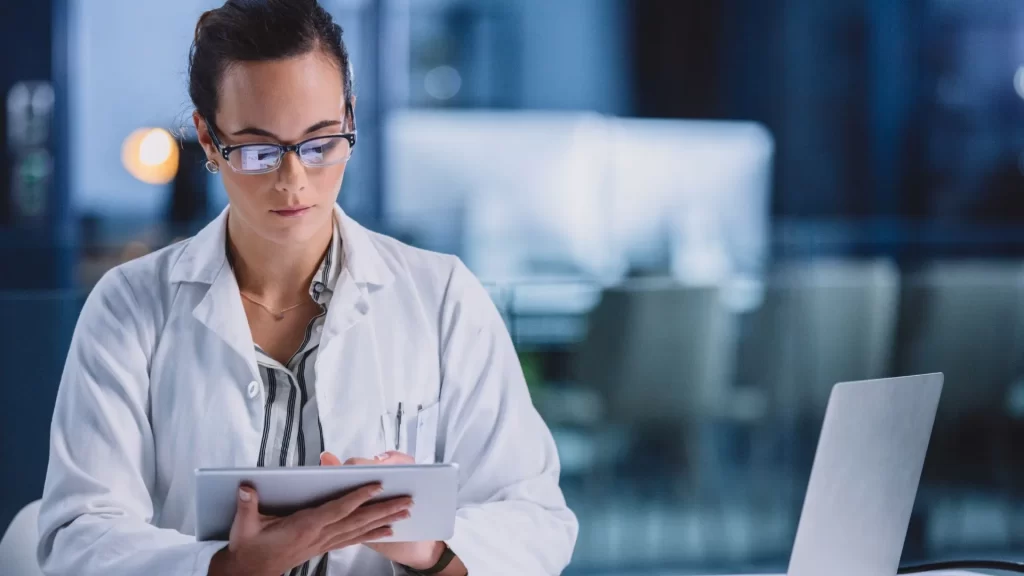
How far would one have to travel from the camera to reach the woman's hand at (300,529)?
1255mm

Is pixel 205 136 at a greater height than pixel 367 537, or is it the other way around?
pixel 205 136

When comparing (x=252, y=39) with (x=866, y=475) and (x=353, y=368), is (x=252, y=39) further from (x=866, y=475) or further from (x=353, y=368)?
(x=866, y=475)

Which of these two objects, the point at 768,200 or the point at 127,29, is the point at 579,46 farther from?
the point at 127,29

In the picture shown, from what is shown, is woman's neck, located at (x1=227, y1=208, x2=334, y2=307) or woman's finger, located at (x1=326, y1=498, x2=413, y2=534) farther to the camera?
woman's neck, located at (x1=227, y1=208, x2=334, y2=307)

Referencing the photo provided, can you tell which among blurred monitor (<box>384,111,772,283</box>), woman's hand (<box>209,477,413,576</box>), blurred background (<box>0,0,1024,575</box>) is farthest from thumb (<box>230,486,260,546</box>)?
blurred monitor (<box>384,111,772,283</box>)

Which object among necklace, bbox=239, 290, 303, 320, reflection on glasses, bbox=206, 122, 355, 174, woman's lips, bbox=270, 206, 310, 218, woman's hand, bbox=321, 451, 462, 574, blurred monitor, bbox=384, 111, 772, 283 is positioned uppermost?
reflection on glasses, bbox=206, 122, 355, 174

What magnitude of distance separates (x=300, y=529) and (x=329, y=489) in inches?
3.0

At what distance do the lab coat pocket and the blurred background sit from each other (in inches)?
68.8

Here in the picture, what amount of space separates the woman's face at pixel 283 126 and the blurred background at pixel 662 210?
1.79m

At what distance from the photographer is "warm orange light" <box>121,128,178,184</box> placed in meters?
6.21

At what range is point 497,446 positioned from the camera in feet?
5.38

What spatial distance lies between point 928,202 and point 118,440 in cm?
708

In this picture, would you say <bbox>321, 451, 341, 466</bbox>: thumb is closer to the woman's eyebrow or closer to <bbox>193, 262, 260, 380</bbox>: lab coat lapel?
<bbox>193, 262, 260, 380</bbox>: lab coat lapel

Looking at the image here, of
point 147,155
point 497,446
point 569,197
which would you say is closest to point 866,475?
point 497,446
